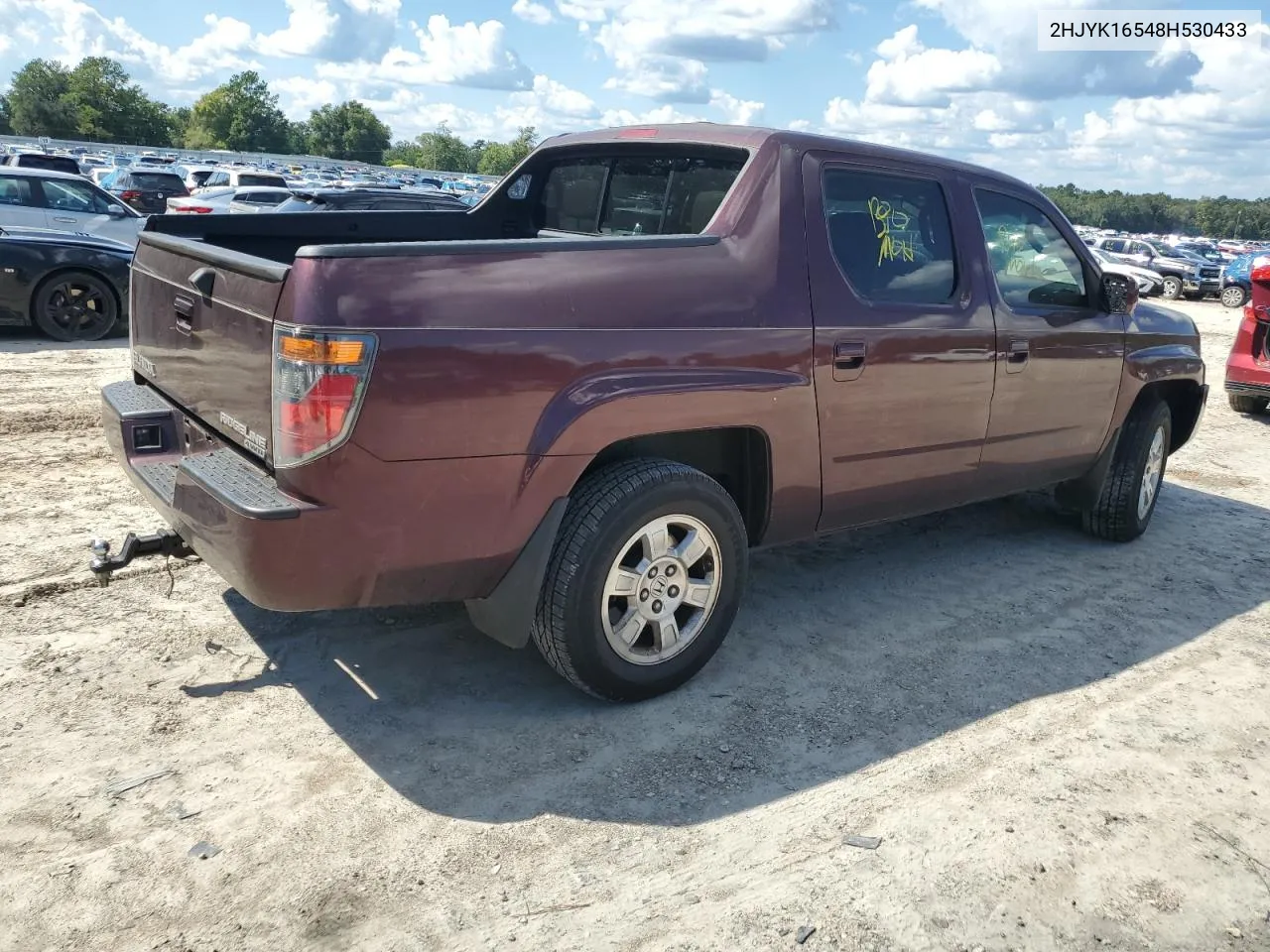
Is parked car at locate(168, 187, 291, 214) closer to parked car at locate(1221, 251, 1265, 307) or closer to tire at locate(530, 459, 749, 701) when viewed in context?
tire at locate(530, 459, 749, 701)

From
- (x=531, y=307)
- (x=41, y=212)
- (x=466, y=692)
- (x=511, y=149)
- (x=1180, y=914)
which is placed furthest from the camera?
(x=511, y=149)

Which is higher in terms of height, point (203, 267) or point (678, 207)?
point (678, 207)

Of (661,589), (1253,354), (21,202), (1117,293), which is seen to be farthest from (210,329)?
(21,202)

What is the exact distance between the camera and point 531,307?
10.0 ft

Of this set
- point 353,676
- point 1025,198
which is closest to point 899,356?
point 1025,198

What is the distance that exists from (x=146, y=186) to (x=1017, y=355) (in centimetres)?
2507

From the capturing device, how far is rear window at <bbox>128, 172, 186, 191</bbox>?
24.8 metres

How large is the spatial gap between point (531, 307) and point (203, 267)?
3.67 feet

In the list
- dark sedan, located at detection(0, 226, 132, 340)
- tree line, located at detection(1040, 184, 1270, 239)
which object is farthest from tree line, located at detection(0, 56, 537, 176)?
dark sedan, located at detection(0, 226, 132, 340)

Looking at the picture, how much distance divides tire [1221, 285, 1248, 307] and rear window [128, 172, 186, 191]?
25.7 m

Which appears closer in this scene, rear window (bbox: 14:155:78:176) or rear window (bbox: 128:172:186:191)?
rear window (bbox: 14:155:78:176)

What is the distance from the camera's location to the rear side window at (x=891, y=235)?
157 inches

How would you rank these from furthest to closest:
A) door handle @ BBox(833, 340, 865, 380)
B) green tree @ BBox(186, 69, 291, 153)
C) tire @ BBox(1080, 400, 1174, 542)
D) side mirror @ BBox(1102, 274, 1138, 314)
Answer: green tree @ BBox(186, 69, 291, 153), tire @ BBox(1080, 400, 1174, 542), side mirror @ BBox(1102, 274, 1138, 314), door handle @ BBox(833, 340, 865, 380)

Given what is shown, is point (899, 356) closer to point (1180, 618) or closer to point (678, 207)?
point (678, 207)
